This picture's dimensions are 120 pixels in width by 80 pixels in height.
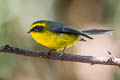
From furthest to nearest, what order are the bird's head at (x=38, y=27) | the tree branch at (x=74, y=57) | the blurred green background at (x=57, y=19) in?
the blurred green background at (x=57, y=19) < the bird's head at (x=38, y=27) < the tree branch at (x=74, y=57)

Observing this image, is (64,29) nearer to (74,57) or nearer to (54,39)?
(54,39)

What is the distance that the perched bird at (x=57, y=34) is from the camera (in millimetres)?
3814

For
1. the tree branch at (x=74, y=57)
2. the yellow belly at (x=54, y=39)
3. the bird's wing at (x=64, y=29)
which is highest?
the bird's wing at (x=64, y=29)

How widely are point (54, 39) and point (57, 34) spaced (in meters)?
0.12

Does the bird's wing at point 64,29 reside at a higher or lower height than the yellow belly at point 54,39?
higher

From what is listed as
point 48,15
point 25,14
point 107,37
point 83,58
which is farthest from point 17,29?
point 83,58

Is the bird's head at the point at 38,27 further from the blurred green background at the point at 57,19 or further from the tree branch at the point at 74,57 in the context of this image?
the blurred green background at the point at 57,19

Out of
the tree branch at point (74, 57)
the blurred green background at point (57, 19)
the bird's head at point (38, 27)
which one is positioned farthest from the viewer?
the blurred green background at point (57, 19)

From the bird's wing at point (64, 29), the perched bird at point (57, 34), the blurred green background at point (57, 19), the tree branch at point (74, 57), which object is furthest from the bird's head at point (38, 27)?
the blurred green background at point (57, 19)

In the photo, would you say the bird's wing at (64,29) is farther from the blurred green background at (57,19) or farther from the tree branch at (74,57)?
the blurred green background at (57,19)

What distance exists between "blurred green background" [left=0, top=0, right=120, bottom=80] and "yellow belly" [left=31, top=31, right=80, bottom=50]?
2.40 metres

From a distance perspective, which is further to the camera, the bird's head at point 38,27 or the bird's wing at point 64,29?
the bird's head at point 38,27

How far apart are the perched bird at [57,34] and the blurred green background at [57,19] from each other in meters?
2.28

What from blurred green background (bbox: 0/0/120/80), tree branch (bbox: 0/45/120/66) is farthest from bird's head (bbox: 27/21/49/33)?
blurred green background (bbox: 0/0/120/80)
